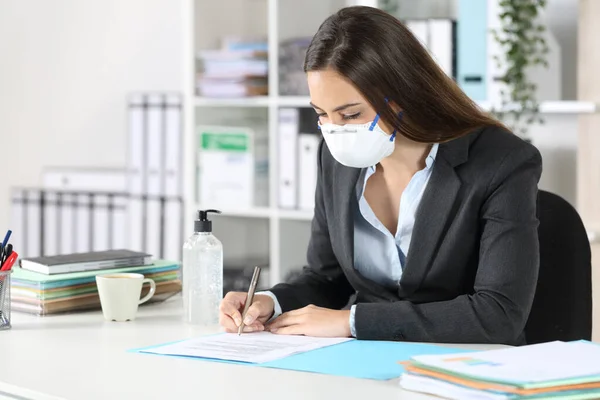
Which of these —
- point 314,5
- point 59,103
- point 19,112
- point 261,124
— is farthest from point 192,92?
point 19,112

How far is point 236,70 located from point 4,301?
5.95 ft

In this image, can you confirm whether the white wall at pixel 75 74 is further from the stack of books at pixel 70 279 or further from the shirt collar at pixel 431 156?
the shirt collar at pixel 431 156

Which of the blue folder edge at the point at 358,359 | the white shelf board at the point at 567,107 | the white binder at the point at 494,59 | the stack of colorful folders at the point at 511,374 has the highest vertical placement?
the white binder at the point at 494,59

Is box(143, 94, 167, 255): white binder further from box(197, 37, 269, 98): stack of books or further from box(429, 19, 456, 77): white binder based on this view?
box(429, 19, 456, 77): white binder

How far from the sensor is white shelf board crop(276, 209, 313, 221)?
3.17 meters

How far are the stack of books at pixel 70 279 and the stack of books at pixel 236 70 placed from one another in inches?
57.8

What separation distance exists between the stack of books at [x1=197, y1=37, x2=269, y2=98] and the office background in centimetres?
5

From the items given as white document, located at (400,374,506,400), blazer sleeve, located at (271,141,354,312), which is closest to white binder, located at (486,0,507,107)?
blazer sleeve, located at (271,141,354,312)

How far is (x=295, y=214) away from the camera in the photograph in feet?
10.5

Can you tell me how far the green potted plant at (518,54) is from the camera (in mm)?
2689

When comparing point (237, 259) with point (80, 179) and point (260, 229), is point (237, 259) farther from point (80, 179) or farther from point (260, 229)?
point (80, 179)

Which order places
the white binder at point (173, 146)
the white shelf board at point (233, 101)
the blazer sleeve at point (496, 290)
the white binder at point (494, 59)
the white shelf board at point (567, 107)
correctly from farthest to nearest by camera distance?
the white binder at point (173, 146), the white shelf board at point (233, 101), the white binder at point (494, 59), the white shelf board at point (567, 107), the blazer sleeve at point (496, 290)

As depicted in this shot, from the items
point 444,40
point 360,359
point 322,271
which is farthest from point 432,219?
point 444,40

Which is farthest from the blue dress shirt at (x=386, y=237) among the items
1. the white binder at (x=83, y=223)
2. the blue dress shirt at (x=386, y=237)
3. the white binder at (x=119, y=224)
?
the white binder at (x=83, y=223)
